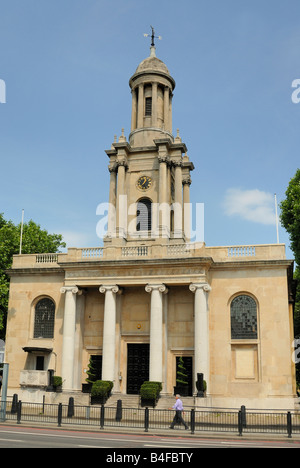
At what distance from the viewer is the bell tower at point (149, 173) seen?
43.5 meters

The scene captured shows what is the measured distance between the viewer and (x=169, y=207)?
1721 inches

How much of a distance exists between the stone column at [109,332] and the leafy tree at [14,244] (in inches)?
410

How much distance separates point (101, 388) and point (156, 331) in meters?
5.42

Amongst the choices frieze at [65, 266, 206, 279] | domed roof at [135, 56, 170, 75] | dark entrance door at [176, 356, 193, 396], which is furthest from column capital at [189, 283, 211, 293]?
domed roof at [135, 56, 170, 75]

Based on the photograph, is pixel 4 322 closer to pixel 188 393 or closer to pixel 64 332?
pixel 64 332

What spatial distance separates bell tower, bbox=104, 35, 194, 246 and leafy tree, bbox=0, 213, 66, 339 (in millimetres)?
10144

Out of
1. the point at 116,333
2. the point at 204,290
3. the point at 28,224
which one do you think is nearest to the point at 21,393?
the point at 116,333

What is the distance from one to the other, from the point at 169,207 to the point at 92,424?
72.0 ft

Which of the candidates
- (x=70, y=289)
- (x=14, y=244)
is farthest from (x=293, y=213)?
(x=14, y=244)

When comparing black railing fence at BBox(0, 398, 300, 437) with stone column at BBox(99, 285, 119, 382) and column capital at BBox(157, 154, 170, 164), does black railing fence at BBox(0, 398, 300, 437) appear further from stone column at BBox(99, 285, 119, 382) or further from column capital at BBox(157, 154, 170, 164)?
column capital at BBox(157, 154, 170, 164)

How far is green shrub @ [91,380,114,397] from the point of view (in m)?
34.0

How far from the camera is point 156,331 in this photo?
117 ft

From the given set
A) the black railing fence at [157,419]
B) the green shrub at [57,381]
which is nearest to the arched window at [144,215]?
the green shrub at [57,381]

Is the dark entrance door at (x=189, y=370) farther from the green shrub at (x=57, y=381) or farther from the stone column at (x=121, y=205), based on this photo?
the stone column at (x=121, y=205)
